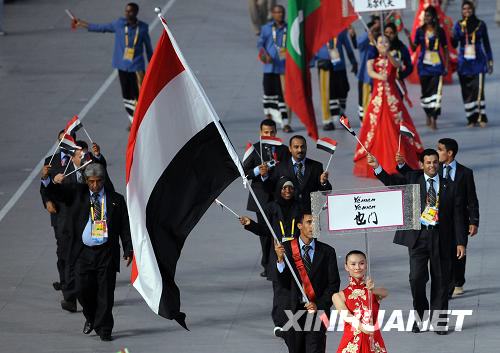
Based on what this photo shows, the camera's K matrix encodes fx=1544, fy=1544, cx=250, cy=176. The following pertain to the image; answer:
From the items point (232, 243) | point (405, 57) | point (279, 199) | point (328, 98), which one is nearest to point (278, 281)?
point (279, 199)

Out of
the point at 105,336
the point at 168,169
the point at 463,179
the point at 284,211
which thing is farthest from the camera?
the point at 284,211

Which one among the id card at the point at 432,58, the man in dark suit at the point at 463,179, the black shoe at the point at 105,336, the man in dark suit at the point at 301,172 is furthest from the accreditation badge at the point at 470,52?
the black shoe at the point at 105,336

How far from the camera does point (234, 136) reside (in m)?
24.6

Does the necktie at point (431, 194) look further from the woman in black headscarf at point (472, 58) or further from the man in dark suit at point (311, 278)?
the woman in black headscarf at point (472, 58)

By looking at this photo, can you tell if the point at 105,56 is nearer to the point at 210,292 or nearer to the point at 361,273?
the point at 210,292

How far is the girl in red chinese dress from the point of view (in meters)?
12.3

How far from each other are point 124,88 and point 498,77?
740cm

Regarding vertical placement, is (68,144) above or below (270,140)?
above

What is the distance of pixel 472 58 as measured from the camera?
24.6 m

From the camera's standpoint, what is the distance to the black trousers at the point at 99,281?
50.8 ft

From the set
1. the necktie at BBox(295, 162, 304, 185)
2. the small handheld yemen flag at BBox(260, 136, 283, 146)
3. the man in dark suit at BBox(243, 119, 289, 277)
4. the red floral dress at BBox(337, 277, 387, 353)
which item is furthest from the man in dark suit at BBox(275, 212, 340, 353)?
the small handheld yemen flag at BBox(260, 136, 283, 146)

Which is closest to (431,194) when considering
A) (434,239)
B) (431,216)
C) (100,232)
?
(431,216)

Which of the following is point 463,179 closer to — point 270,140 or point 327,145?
point 327,145

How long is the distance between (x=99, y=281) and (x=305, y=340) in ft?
9.27
